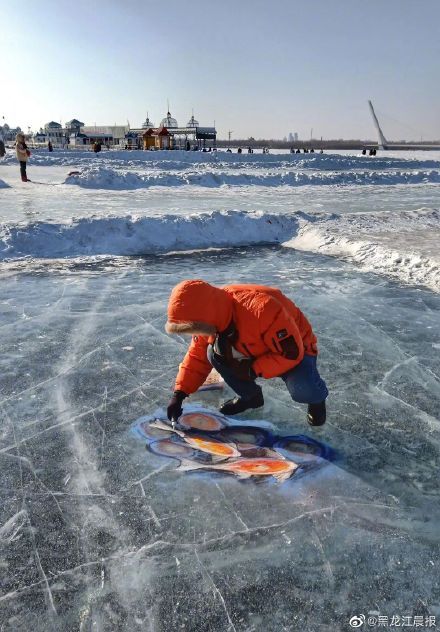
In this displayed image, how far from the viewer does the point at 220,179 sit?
20.5 meters

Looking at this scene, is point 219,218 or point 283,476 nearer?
point 283,476

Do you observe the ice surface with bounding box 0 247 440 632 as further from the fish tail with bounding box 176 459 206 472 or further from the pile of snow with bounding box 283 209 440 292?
the pile of snow with bounding box 283 209 440 292

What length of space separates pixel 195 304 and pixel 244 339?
15.4 inches

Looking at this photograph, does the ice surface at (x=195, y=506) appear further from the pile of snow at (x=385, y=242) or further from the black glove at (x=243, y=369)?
the pile of snow at (x=385, y=242)

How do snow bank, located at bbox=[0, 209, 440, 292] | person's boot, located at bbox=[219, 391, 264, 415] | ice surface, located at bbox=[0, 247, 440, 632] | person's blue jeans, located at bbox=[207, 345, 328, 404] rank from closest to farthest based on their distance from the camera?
ice surface, located at bbox=[0, 247, 440, 632], person's blue jeans, located at bbox=[207, 345, 328, 404], person's boot, located at bbox=[219, 391, 264, 415], snow bank, located at bbox=[0, 209, 440, 292]

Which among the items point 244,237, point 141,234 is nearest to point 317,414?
point 141,234

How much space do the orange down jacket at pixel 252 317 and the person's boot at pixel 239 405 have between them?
1.58 ft

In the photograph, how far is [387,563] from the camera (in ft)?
6.15

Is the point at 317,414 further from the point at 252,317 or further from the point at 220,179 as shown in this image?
the point at 220,179

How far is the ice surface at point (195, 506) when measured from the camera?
1.72 metres

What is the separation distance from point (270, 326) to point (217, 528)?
993mm

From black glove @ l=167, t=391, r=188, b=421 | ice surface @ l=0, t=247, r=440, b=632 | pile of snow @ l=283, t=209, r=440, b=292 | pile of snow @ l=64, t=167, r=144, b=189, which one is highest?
pile of snow @ l=64, t=167, r=144, b=189

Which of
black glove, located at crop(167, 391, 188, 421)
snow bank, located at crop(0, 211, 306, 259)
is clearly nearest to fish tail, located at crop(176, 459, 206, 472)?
black glove, located at crop(167, 391, 188, 421)

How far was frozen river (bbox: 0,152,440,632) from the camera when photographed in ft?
5.69
